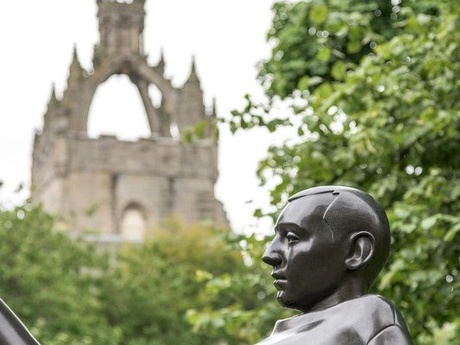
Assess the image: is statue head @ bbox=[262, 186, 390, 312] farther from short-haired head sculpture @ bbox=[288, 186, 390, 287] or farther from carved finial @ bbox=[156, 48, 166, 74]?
carved finial @ bbox=[156, 48, 166, 74]

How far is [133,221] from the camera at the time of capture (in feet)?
313

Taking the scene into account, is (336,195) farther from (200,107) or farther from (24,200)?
(200,107)

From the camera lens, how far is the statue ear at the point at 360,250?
2.99 meters

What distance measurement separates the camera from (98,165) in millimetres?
92500

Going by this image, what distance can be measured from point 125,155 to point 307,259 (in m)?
89.8

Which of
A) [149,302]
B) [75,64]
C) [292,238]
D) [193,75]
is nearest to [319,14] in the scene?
[292,238]

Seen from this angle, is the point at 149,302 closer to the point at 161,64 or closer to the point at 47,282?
the point at 47,282

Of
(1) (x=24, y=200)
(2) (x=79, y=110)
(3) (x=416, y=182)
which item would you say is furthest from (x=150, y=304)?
(2) (x=79, y=110)

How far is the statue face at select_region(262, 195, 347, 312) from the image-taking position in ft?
9.86

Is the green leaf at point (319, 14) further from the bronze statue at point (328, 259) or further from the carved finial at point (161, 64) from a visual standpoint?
the carved finial at point (161, 64)

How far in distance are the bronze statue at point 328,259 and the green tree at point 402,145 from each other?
24.8 feet

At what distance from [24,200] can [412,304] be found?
29.0 metres

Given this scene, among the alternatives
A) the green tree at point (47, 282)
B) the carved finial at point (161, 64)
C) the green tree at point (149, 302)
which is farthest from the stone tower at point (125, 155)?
the green tree at point (47, 282)

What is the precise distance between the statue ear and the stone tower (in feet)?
280
